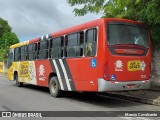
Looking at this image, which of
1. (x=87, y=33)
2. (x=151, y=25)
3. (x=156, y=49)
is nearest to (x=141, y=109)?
(x=87, y=33)

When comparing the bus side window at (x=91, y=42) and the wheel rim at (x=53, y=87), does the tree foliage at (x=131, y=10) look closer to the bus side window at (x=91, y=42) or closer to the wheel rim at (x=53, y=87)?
the bus side window at (x=91, y=42)

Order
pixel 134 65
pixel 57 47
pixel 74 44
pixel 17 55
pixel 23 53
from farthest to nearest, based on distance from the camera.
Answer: pixel 17 55, pixel 23 53, pixel 57 47, pixel 74 44, pixel 134 65

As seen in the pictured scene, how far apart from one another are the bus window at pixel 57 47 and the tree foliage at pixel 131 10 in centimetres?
271

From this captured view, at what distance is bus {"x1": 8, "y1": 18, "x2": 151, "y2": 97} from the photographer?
11.9 meters

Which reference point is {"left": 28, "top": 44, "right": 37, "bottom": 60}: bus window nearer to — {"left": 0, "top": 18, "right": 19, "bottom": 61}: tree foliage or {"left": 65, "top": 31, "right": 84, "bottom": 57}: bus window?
{"left": 65, "top": 31, "right": 84, "bottom": 57}: bus window

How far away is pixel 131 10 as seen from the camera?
559 inches

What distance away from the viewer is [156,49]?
17.5 m

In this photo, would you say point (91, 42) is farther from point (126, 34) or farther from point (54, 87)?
point (54, 87)

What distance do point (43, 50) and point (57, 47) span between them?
1.80 meters

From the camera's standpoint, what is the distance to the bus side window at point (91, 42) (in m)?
12.3

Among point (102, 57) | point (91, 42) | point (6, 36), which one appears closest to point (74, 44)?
point (91, 42)

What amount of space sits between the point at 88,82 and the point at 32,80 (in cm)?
643

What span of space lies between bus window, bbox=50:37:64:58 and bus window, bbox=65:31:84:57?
0.50 meters

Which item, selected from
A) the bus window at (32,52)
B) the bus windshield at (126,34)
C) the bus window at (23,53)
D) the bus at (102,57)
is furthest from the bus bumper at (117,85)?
the bus window at (23,53)
